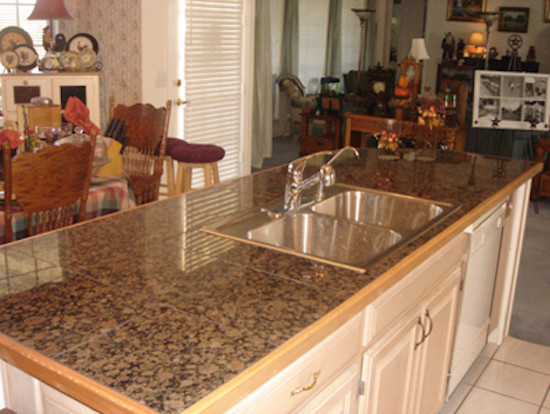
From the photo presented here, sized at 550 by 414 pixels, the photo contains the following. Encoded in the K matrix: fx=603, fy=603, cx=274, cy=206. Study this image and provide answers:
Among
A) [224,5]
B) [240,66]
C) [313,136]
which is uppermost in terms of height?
[224,5]

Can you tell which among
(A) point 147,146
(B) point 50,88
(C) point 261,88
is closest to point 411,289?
(A) point 147,146

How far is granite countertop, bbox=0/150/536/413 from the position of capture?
3.67 feet

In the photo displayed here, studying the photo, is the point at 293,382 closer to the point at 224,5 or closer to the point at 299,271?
Answer: the point at 299,271

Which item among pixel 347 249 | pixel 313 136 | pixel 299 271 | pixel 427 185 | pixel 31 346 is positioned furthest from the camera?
pixel 313 136

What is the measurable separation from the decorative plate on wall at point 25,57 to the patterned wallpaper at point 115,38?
2.05 feet

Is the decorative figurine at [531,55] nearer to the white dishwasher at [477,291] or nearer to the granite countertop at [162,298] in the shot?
the white dishwasher at [477,291]

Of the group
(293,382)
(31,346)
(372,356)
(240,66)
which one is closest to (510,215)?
(372,356)

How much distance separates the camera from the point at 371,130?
6.48 meters

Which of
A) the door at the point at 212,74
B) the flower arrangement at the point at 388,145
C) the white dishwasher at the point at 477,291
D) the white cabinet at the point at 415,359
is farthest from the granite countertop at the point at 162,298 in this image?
the door at the point at 212,74

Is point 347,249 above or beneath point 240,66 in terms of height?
beneath

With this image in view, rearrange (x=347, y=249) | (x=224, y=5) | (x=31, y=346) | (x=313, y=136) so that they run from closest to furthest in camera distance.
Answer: (x=31, y=346) < (x=347, y=249) < (x=224, y=5) < (x=313, y=136)

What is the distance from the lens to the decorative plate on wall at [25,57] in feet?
16.6

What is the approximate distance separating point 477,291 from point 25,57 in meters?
4.19

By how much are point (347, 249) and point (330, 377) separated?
0.73 metres
